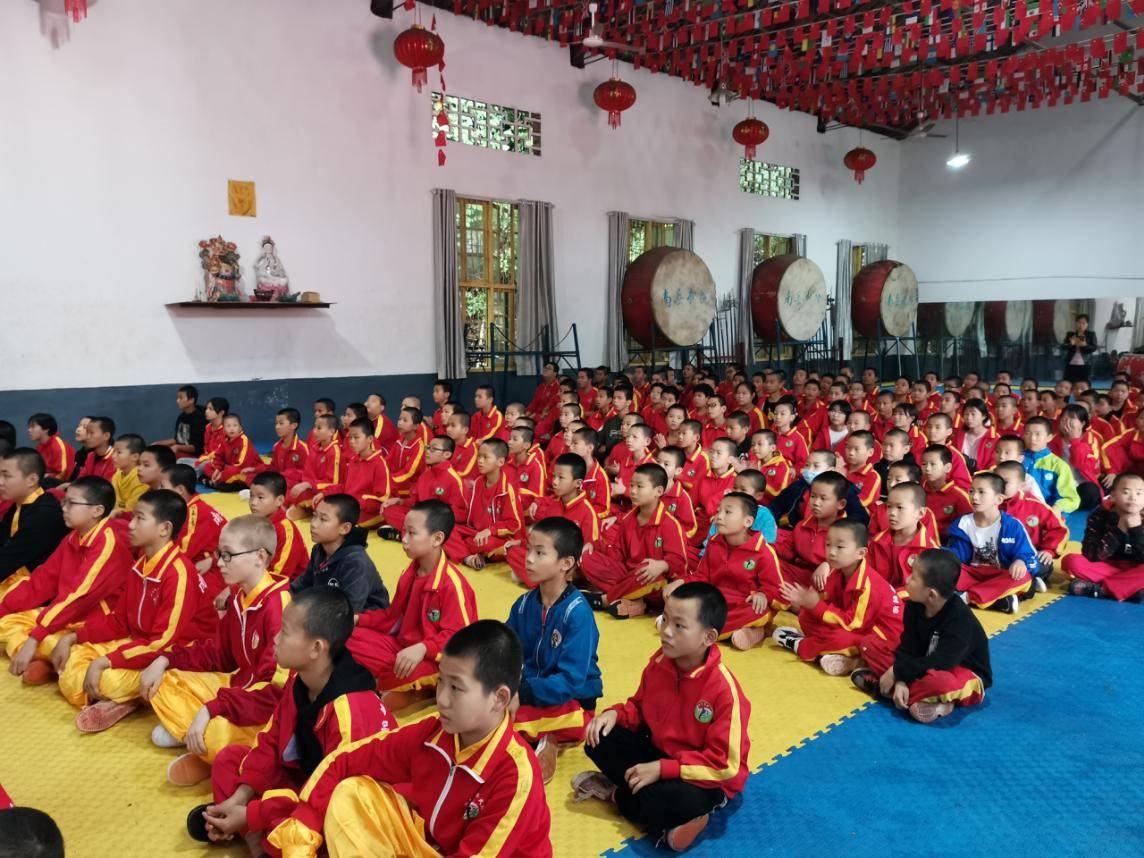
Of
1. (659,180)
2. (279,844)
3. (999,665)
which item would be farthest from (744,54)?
(279,844)

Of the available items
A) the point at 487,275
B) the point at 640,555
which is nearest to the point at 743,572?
the point at 640,555

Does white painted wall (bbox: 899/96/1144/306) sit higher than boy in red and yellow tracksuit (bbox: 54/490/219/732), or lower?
higher

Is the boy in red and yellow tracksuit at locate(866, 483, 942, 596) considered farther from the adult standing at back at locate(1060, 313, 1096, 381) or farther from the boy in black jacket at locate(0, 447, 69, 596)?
the adult standing at back at locate(1060, 313, 1096, 381)

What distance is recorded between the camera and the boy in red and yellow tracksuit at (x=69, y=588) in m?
3.13

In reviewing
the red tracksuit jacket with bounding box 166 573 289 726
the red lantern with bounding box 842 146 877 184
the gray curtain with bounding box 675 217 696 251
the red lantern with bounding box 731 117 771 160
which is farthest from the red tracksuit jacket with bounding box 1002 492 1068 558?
the red lantern with bounding box 842 146 877 184

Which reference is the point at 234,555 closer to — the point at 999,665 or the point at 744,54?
the point at 999,665

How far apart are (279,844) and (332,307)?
7609 mm

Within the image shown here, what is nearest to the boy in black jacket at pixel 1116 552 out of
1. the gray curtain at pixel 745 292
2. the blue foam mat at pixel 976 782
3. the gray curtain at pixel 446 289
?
the blue foam mat at pixel 976 782

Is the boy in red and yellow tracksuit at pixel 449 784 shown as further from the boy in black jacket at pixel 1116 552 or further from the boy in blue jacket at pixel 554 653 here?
the boy in black jacket at pixel 1116 552

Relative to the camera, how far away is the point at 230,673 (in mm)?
2797

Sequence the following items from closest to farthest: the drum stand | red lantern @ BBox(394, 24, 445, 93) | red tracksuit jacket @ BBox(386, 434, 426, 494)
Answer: red tracksuit jacket @ BBox(386, 434, 426, 494), red lantern @ BBox(394, 24, 445, 93), the drum stand

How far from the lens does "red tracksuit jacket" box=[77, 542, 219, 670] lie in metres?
2.91

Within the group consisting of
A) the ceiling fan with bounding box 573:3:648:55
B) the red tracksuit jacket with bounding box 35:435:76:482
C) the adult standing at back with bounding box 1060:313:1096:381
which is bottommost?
the red tracksuit jacket with bounding box 35:435:76:482

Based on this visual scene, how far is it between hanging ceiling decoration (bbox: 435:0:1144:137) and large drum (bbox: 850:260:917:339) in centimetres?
267
